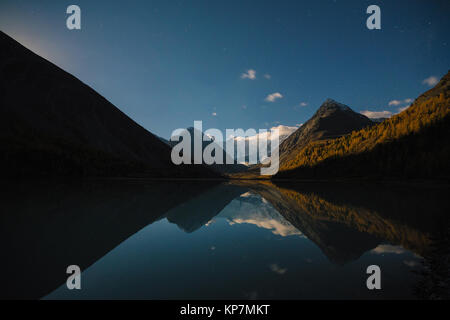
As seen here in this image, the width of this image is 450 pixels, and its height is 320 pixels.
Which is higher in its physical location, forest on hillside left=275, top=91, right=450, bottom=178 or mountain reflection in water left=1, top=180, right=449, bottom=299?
forest on hillside left=275, top=91, right=450, bottom=178

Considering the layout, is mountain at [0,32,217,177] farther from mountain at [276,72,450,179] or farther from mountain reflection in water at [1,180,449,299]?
mountain reflection in water at [1,180,449,299]

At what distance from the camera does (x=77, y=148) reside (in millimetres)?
126188

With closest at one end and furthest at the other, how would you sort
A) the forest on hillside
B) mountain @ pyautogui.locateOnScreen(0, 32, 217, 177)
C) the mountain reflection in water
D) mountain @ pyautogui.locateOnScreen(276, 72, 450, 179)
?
the mountain reflection in water → mountain @ pyautogui.locateOnScreen(276, 72, 450, 179) → the forest on hillside → mountain @ pyautogui.locateOnScreen(0, 32, 217, 177)

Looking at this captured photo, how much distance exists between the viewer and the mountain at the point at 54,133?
101688mm

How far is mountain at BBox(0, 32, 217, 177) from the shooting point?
10169 cm

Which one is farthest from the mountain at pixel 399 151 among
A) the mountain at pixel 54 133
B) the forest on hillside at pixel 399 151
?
the mountain at pixel 54 133

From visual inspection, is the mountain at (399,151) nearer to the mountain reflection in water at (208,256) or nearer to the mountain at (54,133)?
the mountain reflection in water at (208,256)

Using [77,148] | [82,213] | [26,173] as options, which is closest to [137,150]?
[77,148]

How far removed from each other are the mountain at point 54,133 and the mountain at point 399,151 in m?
109

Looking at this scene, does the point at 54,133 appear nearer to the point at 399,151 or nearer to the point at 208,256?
the point at 208,256

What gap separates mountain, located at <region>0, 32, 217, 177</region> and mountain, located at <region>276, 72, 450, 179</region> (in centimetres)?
10872


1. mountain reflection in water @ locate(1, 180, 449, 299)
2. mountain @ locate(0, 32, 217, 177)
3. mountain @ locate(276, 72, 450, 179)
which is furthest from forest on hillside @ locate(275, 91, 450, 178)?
mountain @ locate(0, 32, 217, 177)
